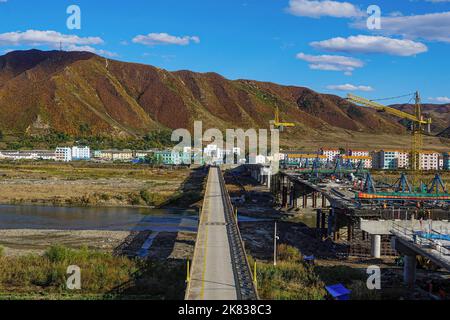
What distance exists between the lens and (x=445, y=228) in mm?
27156

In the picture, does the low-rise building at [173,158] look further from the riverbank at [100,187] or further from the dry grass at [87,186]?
the riverbank at [100,187]

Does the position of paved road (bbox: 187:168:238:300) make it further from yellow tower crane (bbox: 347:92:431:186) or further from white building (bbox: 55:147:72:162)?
white building (bbox: 55:147:72:162)

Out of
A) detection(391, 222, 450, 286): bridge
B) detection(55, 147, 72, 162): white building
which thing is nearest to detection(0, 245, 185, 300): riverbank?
detection(391, 222, 450, 286): bridge

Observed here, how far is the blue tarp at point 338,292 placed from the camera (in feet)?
63.8

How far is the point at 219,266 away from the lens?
18.6m

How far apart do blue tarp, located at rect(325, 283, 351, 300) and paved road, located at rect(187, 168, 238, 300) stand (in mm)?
4165

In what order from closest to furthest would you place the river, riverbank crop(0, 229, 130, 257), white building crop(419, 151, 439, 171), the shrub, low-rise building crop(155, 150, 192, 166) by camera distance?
the shrub → riverbank crop(0, 229, 130, 257) → the river → white building crop(419, 151, 439, 171) → low-rise building crop(155, 150, 192, 166)

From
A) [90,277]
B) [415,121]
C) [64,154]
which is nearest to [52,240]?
[90,277]

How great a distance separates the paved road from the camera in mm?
15508

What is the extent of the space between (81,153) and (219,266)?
101258 mm

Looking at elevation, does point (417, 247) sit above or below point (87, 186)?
above

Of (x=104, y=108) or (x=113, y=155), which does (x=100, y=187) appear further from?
(x=104, y=108)

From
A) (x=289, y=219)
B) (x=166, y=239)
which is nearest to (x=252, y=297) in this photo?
(x=166, y=239)

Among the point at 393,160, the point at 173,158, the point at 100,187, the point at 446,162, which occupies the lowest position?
the point at 100,187
